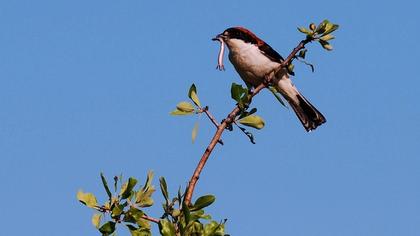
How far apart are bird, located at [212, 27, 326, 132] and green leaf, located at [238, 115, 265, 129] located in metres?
6.87

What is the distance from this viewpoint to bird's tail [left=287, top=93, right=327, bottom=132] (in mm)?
11484

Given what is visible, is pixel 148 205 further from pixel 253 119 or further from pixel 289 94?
pixel 289 94

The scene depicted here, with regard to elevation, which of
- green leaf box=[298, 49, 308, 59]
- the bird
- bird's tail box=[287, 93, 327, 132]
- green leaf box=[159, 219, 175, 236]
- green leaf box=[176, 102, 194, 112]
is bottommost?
green leaf box=[159, 219, 175, 236]

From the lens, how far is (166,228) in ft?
11.6

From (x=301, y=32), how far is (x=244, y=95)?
0.80 m

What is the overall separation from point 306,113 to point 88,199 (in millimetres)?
8145

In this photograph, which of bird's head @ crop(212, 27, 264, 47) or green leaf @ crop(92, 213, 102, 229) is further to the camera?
bird's head @ crop(212, 27, 264, 47)

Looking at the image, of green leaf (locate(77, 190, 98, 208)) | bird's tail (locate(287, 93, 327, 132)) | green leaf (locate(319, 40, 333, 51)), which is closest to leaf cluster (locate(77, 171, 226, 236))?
green leaf (locate(77, 190, 98, 208))

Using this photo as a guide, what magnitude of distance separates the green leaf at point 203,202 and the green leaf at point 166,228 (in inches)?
11.0

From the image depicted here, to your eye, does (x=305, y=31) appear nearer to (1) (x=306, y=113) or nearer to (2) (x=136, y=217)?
(2) (x=136, y=217)

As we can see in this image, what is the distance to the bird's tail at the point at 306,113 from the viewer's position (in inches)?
452

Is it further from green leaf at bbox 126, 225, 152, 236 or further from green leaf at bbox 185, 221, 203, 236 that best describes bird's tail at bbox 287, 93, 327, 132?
green leaf at bbox 185, 221, 203, 236

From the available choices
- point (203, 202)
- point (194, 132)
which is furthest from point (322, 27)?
point (203, 202)

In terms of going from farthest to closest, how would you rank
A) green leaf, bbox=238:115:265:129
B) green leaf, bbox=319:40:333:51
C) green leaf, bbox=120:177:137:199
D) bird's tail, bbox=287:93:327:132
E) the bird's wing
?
the bird's wing → bird's tail, bbox=287:93:327:132 → green leaf, bbox=319:40:333:51 → green leaf, bbox=238:115:265:129 → green leaf, bbox=120:177:137:199
